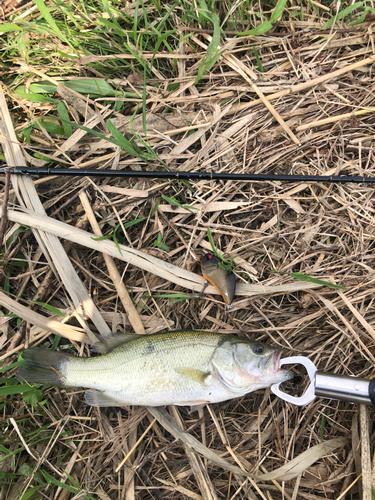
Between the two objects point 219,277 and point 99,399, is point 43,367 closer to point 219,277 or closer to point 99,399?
point 99,399

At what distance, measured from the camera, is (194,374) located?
2770 mm

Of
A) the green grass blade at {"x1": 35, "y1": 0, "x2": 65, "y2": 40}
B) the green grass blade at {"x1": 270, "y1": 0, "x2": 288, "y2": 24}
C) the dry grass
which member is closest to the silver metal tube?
the dry grass

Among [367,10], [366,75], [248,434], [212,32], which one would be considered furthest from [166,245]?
[367,10]

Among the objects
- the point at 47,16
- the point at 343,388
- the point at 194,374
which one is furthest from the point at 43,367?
the point at 47,16

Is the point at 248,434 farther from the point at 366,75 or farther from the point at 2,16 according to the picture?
the point at 2,16

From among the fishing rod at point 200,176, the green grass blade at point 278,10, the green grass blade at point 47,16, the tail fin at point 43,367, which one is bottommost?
the tail fin at point 43,367

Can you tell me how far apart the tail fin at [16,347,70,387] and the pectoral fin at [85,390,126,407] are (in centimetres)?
26

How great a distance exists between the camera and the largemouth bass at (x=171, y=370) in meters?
2.74

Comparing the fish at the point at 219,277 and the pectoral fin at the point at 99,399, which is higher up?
the fish at the point at 219,277

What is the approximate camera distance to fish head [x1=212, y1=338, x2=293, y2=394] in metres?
2.71

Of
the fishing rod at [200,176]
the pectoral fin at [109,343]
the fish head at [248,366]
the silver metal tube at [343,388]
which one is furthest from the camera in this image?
the pectoral fin at [109,343]

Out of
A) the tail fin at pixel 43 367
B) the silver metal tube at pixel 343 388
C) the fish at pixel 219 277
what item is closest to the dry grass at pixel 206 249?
the fish at pixel 219 277

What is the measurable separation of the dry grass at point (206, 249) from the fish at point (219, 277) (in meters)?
0.11

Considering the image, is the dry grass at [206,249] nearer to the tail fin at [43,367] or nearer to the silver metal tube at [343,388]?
the tail fin at [43,367]
